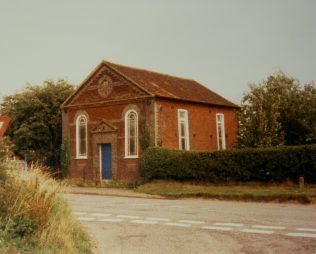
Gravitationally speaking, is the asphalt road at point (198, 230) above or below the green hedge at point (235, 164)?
below

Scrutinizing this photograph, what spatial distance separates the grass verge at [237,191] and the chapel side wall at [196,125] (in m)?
3.98

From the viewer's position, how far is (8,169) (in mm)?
9352

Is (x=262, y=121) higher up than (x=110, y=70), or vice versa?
(x=110, y=70)

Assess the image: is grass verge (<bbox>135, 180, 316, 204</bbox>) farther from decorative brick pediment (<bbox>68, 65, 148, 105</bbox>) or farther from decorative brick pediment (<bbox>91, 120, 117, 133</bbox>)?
decorative brick pediment (<bbox>68, 65, 148, 105</bbox>)

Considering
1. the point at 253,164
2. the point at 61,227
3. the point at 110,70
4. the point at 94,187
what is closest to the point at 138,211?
the point at 61,227

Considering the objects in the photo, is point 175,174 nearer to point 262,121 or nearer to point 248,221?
point 262,121

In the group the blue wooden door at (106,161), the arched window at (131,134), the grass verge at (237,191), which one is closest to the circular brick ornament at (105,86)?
the arched window at (131,134)

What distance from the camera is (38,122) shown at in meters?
38.6

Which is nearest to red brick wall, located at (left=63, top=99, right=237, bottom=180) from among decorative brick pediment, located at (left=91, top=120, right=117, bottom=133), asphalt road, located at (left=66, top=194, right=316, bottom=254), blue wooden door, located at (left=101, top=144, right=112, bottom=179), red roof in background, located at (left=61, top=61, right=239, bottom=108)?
decorative brick pediment, located at (left=91, top=120, right=117, bottom=133)

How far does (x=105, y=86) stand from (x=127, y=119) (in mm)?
3066

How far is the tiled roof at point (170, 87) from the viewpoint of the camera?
101ft

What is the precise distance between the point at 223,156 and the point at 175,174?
3.17 metres

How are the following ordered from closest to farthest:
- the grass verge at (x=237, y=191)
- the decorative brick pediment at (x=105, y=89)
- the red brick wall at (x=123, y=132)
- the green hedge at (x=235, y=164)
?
the grass verge at (x=237, y=191) → the green hedge at (x=235, y=164) → the red brick wall at (x=123, y=132) → the decorative brick pediment at (x=105, y=89)

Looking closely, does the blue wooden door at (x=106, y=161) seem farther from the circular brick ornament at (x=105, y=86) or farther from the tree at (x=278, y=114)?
the tree at (x=278, y=114)
